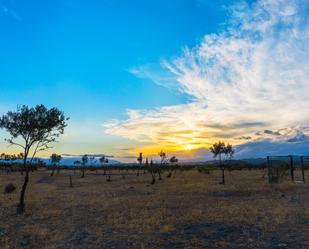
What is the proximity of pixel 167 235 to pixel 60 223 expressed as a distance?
7.26 metres

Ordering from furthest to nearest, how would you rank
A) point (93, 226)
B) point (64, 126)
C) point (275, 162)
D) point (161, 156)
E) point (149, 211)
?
point (161, 156) < point (275, 162) < point (64, 126) < point (149, 211) < point (93, 226)

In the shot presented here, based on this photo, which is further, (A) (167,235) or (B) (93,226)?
(B) (93,226)

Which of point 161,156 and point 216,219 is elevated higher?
point 161,156

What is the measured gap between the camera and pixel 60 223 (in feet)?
64.0

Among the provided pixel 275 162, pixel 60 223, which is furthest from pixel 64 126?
pixel 275 162

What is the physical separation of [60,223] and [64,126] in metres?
9.02

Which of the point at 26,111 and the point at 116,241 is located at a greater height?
the point at 26,111

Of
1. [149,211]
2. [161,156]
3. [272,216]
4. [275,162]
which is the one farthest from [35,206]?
[161,156]

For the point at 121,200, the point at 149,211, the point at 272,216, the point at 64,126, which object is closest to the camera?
the point at 272,216

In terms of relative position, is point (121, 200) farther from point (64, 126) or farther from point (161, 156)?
point (161, 156)

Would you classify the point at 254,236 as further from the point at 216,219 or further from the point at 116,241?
the point at 116,241

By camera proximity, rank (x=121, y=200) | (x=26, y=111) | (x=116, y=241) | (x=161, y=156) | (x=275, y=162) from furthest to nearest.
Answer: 1. (x=161, y=156)
2. (x=275, y=162)
3. (x=121, y=200)
4. (x=26, y=111)
5. (x=116, y=241)

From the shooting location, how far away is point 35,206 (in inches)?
1048

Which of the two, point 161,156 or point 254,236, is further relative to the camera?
point 161,156
